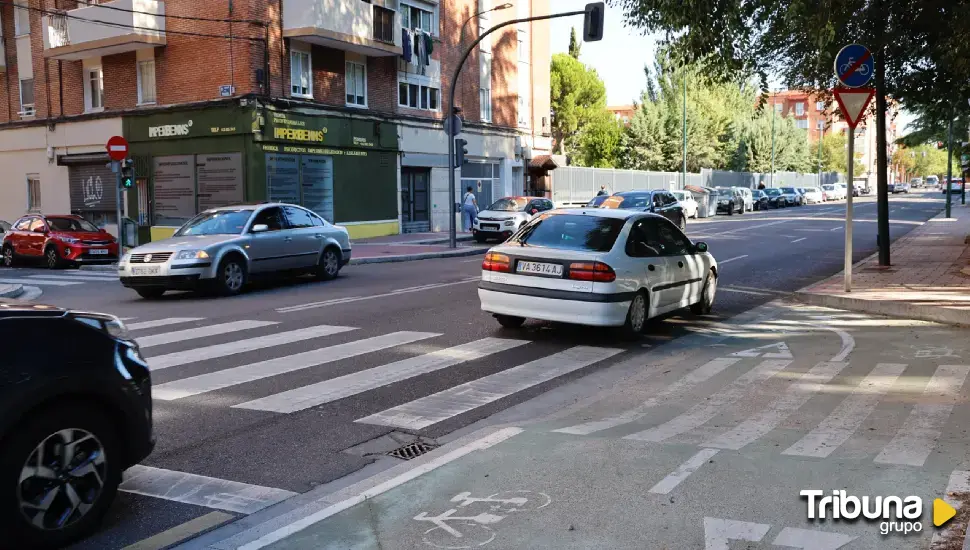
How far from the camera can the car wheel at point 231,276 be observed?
48.0 ft

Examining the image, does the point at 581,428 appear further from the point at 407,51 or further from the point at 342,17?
the point at 407,51

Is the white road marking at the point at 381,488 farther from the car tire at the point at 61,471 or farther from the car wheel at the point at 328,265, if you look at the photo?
the car wheel at the point at 328,265

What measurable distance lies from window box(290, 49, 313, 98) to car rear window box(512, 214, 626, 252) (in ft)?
63.0

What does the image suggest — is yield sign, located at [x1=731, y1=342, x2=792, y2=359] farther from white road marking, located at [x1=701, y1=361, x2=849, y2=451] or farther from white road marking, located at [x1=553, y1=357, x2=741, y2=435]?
white road marking, located at [x1=701, y1=361, x2=849, y2=451]

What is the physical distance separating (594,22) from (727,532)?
2011cm

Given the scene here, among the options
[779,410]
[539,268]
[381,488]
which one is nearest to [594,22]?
[539,268]

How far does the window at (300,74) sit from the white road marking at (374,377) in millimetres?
20145

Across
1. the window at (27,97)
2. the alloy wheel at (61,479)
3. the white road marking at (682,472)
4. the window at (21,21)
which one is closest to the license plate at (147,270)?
the alloy wheel at (61,479)

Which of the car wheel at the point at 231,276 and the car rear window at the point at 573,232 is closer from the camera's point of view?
the car rear window at the point at 573,232

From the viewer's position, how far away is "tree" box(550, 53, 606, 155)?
248 ft

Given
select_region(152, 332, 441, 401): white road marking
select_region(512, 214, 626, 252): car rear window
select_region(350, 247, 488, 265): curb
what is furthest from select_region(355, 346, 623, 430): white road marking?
select_region(350, 247, 488, 265): curb

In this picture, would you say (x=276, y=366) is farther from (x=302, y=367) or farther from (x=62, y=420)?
(x=62, y=420)

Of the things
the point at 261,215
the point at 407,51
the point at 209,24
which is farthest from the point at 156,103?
the point at 261,215

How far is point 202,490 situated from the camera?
502 centimetres
